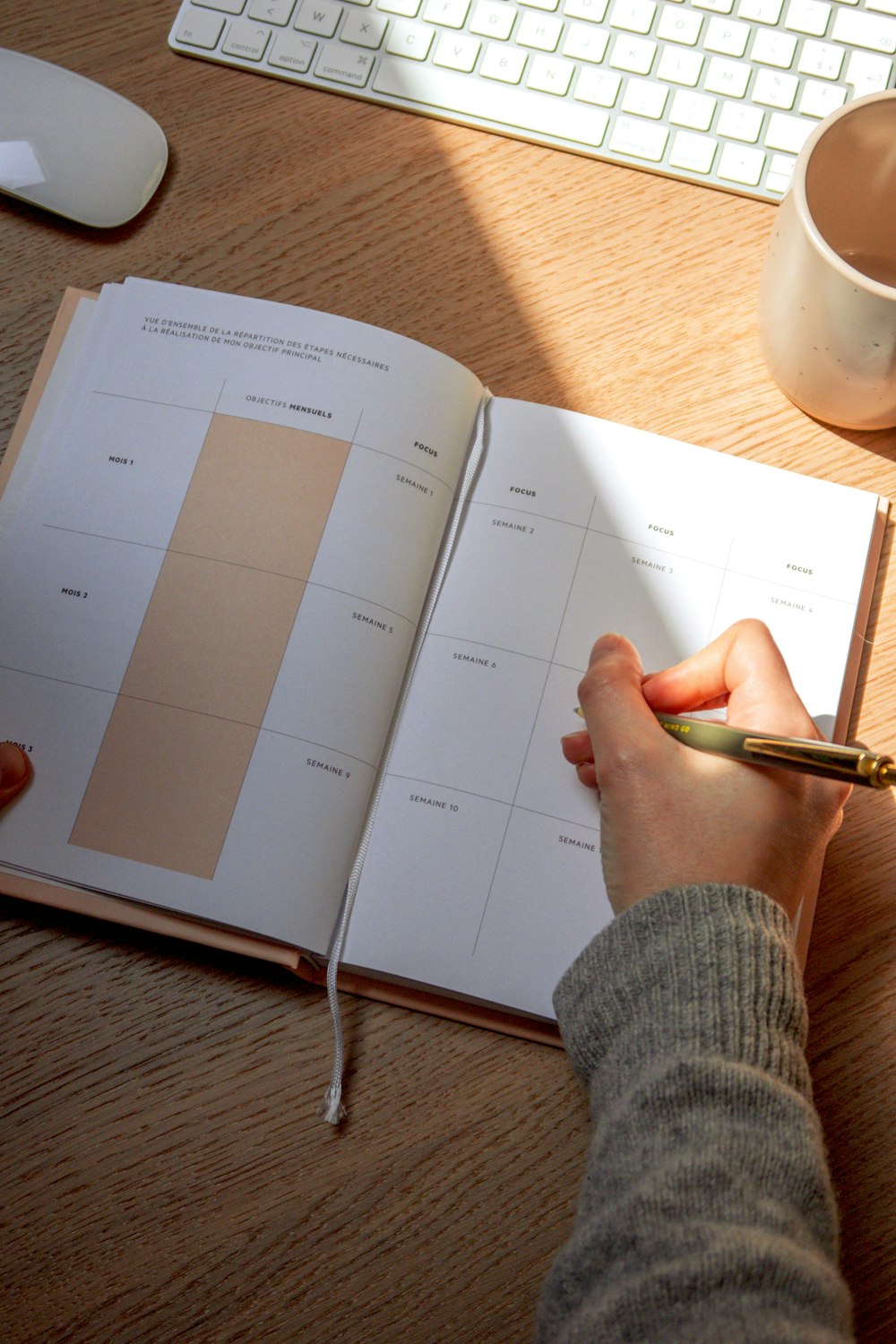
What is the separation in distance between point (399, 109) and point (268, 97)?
0.08 meters

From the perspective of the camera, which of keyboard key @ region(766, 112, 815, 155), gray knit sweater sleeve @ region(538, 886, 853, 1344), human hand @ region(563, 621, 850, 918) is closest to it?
gray knit sweater sleeve @ region(538, 886, 853, 1344)

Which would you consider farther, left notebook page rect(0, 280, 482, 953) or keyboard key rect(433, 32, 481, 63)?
keyboard key rect(433, 32, 481, 63)

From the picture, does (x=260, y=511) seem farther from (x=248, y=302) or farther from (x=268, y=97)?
(x=268, y=97)

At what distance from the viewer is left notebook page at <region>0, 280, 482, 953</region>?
0.52 meters

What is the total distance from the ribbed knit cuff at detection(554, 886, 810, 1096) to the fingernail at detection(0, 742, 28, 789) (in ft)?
0.96

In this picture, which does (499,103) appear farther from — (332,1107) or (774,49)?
(332,1107)

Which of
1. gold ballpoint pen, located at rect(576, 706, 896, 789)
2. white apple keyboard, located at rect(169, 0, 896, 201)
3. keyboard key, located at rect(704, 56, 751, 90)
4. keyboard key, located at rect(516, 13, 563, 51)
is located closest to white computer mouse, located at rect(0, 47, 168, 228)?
white apple keyboard, located at rect(169, 0, 896, 201)

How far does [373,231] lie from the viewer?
64cm

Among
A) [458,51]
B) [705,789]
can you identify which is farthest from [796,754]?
[458,51]

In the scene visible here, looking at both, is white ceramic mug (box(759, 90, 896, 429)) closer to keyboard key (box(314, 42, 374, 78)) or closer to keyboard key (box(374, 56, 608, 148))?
keyboard key (box(374, 56, 608, 148))

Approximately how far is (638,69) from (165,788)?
51cm

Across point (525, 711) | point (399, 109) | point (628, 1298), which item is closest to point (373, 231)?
point (399, 109)

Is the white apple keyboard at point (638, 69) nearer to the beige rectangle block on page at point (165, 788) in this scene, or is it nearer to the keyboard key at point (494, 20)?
the keyboard key at point (494, 20)

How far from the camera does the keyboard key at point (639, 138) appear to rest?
0.63 metres
